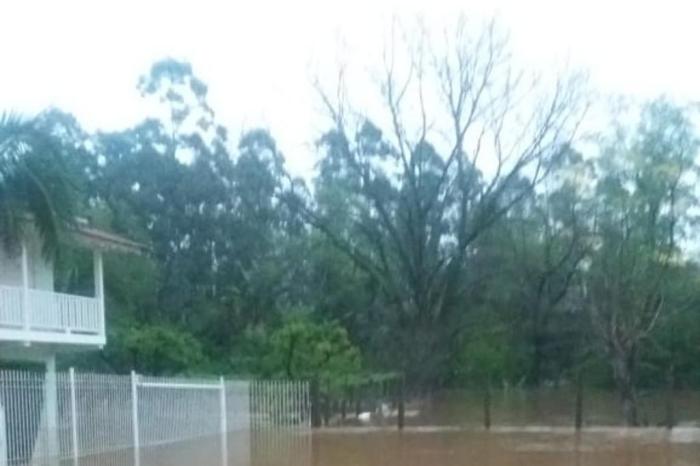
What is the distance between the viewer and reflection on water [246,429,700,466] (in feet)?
84.3

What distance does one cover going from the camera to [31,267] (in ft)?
87.0

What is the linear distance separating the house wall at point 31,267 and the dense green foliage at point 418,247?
43.2ft

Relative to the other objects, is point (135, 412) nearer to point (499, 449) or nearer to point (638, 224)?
point (499, 449)

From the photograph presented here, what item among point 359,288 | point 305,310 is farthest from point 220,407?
point 359,288

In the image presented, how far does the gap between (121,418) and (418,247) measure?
23.2 metres

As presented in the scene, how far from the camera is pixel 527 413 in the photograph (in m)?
39.7

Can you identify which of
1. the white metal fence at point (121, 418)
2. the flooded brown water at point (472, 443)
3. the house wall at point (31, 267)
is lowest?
the flooded brown water at point (472, 443)

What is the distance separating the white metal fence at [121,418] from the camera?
22.3m

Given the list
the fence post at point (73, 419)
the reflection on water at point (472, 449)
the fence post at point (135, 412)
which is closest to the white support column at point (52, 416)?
the fence post at point (73, 419)

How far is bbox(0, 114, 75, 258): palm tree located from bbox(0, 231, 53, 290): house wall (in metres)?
0.56

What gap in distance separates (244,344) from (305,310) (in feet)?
12.9

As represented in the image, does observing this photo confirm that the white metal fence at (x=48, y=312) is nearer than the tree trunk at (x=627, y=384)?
Yes

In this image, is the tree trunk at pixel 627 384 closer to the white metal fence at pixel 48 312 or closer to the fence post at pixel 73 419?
the white metal fence at pixel 48 312

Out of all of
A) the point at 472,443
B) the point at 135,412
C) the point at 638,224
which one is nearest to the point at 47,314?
the point at 135,412
